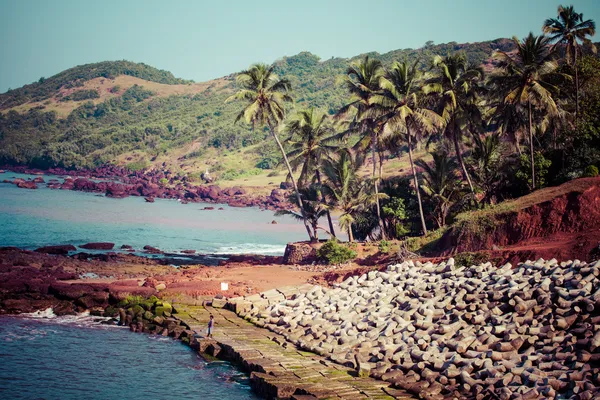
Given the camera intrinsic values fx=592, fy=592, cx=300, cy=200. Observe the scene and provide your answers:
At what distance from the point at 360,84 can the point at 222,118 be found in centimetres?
10144

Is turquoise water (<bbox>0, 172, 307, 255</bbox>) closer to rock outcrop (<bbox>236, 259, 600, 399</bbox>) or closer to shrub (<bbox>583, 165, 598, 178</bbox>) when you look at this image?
shrub (<bbox>583, 165, 598, 178</bbox>)

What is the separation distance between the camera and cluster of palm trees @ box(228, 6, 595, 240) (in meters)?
33.4

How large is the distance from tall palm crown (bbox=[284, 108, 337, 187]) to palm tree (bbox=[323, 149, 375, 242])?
0.89 meters

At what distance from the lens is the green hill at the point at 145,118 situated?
11756 centimetres

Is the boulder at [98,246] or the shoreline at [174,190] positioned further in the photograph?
the shoreline at [174,190]

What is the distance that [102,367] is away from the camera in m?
19.5

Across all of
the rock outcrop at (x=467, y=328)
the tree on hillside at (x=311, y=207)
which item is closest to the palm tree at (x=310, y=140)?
the tree on hillside at (x=311, y=207)

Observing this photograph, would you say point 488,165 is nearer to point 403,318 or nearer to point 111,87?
point 403,318

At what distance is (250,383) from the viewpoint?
17.7 meters

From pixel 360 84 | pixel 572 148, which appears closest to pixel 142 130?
pixel 360 84

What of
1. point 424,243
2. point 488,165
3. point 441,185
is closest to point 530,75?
point 488,165

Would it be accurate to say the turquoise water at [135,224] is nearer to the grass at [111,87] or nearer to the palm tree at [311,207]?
the palm tree at [311,207]

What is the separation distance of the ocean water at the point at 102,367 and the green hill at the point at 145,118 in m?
83.6

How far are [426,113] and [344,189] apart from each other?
24.3ft
